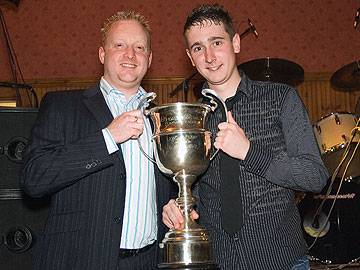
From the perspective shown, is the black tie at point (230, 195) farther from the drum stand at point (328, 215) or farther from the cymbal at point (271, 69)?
the cymbal at point (271, 69)

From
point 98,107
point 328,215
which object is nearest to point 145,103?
point 98,107

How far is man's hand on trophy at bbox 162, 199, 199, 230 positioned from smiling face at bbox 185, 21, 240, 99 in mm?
532

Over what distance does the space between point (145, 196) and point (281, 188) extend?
0.52 meters

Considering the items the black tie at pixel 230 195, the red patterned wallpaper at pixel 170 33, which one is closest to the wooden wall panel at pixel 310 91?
the red patterned wallpaper at pixel 170 33

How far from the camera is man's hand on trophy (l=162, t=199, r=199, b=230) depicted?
1982 mm

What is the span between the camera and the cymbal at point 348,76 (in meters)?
5.34

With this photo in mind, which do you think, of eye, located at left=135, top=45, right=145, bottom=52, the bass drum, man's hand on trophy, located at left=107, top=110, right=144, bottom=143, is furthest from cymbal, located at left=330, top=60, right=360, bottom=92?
man's hand on trophy, located at left=107, top=110, right=144, bottom=143

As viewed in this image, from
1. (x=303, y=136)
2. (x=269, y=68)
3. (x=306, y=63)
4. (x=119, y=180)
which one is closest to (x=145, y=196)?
(x=119, y=180)

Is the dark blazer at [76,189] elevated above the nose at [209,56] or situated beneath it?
situated beneath

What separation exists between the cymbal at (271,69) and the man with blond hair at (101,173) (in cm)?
312

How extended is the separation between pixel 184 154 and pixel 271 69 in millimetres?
3746

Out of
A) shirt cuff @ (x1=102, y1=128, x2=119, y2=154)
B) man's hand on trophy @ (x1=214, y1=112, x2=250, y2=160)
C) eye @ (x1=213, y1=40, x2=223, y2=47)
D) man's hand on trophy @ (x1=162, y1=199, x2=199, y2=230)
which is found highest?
eye @ (x1=213, y1=40, x2=223, y2=47)

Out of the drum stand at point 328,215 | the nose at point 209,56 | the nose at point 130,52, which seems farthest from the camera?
the drum stand at point 328,215

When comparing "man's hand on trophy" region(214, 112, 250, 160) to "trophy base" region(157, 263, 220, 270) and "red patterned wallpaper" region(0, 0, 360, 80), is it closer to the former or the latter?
"trophy base" region(157, 263, 220, 270)
